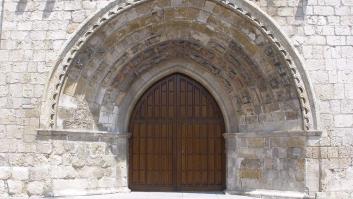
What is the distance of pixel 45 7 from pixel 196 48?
2615 mm

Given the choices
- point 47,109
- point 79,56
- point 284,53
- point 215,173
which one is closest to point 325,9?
point 284,53

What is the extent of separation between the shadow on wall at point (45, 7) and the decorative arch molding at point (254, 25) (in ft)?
2.11

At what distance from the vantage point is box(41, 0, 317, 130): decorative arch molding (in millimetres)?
6641

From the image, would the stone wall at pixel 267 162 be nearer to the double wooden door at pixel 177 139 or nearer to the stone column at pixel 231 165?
the stone column at pixel 231 165

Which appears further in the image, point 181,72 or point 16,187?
point 181,72

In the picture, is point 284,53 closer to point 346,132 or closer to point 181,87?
point 346,132

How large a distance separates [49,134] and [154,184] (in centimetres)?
223

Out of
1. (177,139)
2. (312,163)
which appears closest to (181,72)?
(177,139)

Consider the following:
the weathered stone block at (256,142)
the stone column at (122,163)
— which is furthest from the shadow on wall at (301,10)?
the stone column at (122,163)

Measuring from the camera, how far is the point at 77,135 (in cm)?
705

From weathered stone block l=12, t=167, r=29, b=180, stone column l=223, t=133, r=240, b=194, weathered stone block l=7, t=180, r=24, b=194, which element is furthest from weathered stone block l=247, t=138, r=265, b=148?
weathered stone block l=7, t=180, r=24, b=194

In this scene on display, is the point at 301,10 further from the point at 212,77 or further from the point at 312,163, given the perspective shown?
the point at 312,163

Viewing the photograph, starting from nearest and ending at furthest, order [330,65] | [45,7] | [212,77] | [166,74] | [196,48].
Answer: [330,65] < [45,7] < [196,48] < [212,77] < [166,74]

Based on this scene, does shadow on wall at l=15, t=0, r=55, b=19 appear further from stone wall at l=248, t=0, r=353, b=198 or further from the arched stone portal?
stone wall at l=248, t=0, r=353, b=198
